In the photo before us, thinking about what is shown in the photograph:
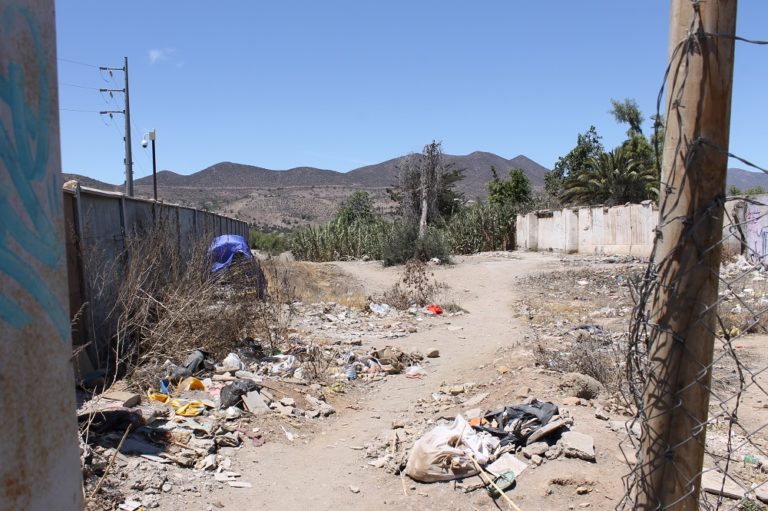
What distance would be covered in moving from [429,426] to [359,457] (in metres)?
0.72

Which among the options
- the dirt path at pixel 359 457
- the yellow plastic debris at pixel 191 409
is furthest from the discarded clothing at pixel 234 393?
the dirt path at pixel 359 457

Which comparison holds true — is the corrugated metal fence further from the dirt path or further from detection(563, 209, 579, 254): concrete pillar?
detection(563, 209, 579, 254): concrete pillar

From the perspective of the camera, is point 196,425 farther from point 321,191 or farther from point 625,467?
point 321,191

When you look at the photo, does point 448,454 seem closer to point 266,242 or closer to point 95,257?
point 95,257

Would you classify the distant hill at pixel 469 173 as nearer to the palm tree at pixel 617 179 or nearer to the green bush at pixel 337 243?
the palm tree at pixel 617 179

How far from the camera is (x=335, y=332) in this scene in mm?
9820

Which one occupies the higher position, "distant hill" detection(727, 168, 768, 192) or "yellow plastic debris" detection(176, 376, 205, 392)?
"distant hill" detection(727, 168, 768, 192)

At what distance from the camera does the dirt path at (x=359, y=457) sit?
12.7 ft

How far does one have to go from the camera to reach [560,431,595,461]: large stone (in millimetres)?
3809

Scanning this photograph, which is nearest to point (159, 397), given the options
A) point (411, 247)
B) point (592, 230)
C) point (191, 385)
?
point (191, 385)

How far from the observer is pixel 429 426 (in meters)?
5.10

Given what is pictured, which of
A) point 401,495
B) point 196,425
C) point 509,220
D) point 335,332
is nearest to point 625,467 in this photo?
point 401,495

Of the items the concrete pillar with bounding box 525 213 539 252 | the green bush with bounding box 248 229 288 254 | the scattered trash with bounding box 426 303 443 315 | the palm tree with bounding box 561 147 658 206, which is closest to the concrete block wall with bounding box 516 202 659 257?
the concrete pillar with bounding box 525 213 539 252

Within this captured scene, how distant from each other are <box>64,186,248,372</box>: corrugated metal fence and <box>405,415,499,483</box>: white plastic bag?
310 cm
